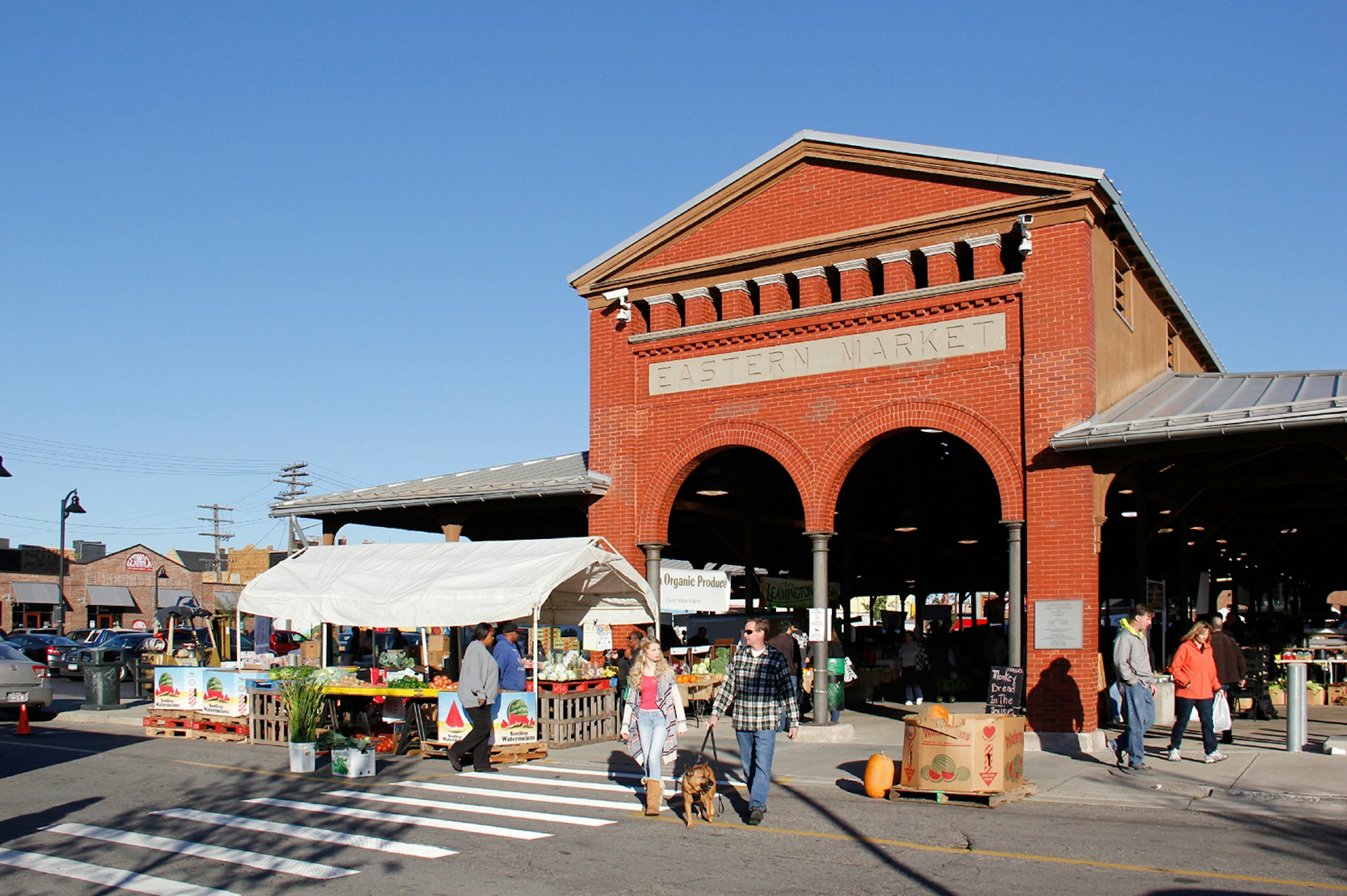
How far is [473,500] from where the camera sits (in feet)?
70.1

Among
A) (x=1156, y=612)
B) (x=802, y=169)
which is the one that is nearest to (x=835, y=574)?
(x=1156, y=612)

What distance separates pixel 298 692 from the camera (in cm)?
1437

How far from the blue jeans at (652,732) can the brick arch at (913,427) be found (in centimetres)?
685

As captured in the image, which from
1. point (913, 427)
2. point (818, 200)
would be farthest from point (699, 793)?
point (818, 200)

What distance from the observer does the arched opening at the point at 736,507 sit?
72.2 ft

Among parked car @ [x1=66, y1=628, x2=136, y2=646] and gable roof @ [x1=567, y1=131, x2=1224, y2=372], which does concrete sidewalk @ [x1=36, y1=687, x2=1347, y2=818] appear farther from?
parked car @ [x1=66, y1=628, x2=136, y2=646]

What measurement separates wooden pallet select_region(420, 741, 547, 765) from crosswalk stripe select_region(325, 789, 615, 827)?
2262 mm

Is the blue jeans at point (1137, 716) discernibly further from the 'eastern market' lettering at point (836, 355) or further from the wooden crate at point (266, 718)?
the wooden crate at point (266, 718)

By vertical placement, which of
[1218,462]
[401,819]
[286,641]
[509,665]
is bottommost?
[286,641]

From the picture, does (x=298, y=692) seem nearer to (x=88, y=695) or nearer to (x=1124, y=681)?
(x=1124, y=681)

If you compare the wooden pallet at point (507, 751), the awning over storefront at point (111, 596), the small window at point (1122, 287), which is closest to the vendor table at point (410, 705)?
the wooden pallet at point (507, 751)

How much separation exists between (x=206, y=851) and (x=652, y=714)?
417 centimetres

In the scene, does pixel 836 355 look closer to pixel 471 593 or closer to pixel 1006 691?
pixel 1006 691

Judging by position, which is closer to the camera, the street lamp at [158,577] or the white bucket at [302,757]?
the white bucket at [302,757]
